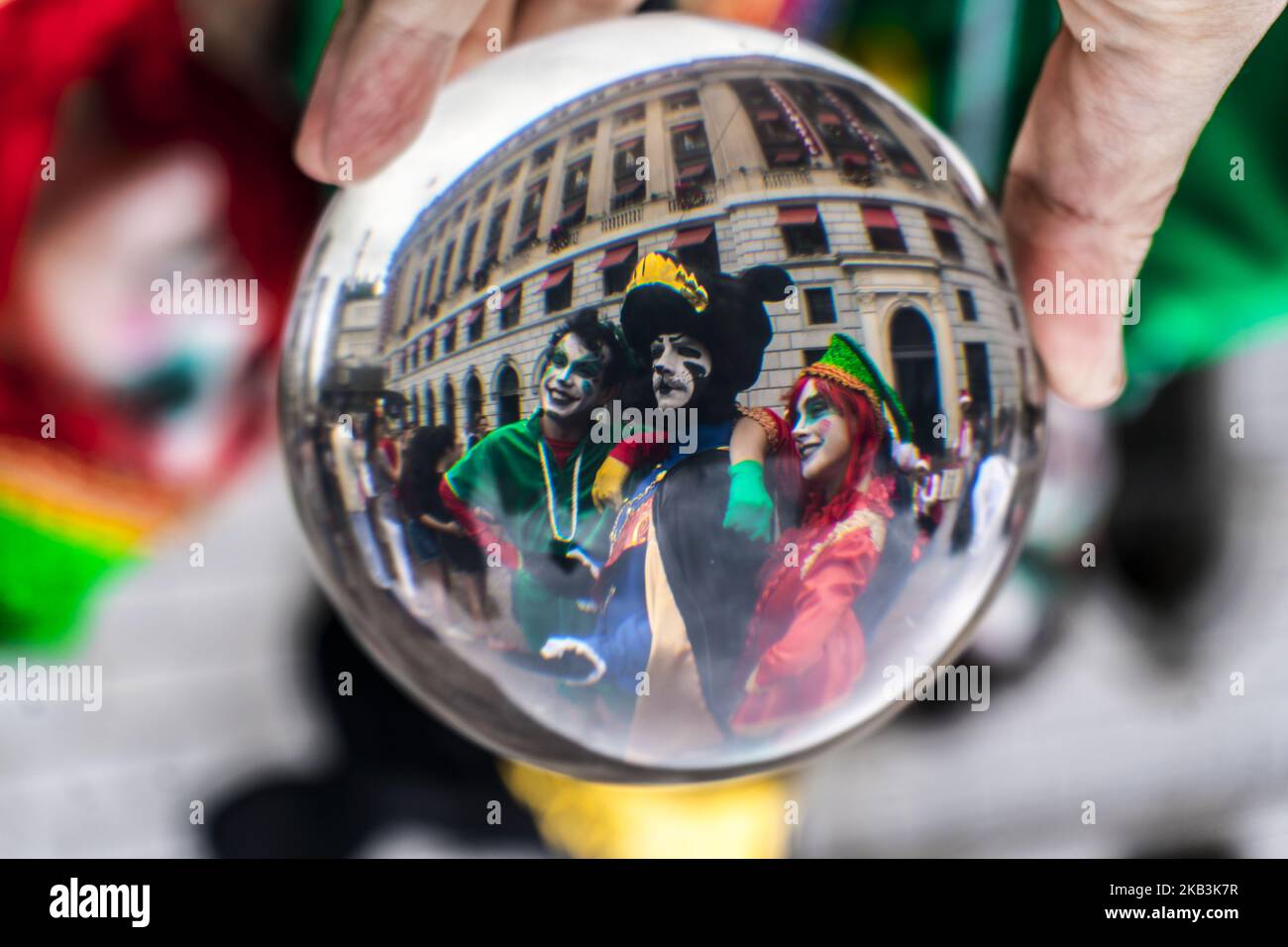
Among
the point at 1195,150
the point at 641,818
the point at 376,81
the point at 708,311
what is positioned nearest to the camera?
the point at 708,311

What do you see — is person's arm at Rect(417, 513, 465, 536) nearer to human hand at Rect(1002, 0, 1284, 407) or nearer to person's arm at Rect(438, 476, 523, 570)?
person's arm at Rect(438, 476, 523, 570)

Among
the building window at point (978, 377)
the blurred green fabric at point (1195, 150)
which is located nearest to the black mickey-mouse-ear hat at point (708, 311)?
the building window at point (978, 377)

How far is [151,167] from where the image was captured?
83 cm

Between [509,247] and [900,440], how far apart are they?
169 mm

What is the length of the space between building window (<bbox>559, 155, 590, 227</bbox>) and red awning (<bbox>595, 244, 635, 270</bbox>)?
2 centimetres

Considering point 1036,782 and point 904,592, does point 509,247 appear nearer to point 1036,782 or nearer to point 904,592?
point 904,592

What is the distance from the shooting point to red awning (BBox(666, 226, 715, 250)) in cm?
37

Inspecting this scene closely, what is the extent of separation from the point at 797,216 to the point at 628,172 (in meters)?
0.06

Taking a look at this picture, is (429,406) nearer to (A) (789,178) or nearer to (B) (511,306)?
(B) (511,306)

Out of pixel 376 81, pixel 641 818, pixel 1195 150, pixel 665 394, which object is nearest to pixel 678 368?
pixel 665 394

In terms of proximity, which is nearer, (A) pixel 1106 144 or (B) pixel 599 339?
(B) pixel 599 339

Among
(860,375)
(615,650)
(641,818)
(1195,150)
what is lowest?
(641,818)

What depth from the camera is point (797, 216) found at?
383mm
